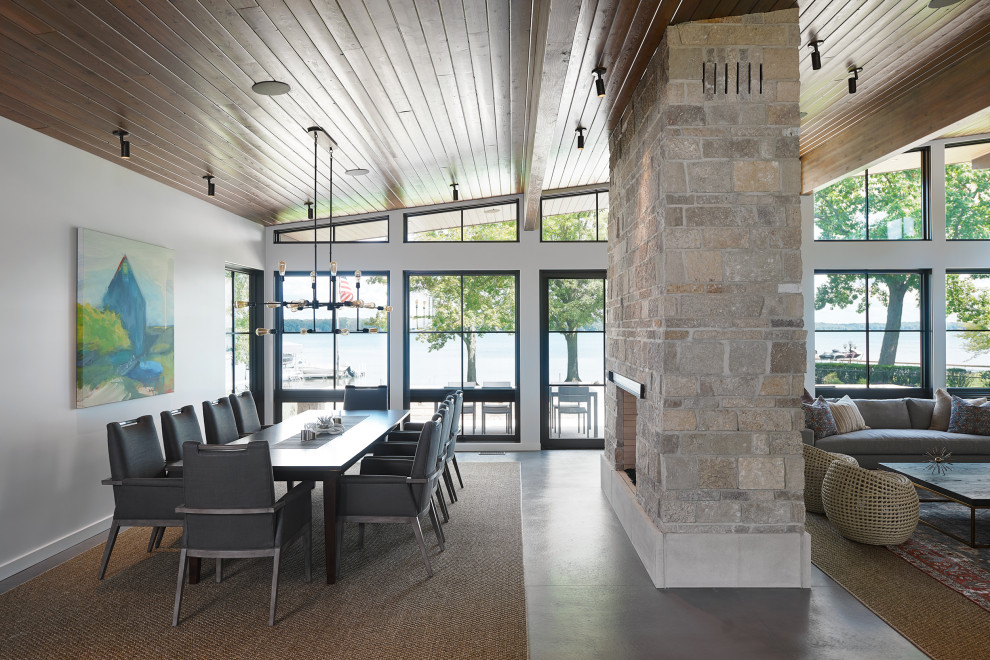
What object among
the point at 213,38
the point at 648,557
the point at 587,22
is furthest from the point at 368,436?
the point at 587,22

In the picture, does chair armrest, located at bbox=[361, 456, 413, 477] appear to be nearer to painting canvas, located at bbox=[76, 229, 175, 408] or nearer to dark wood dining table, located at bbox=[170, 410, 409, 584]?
dark wood dining table, located at bbox=[170, 410, 409, 584]

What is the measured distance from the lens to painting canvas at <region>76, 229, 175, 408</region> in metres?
4.65

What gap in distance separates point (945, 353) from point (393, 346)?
7138 millimetres

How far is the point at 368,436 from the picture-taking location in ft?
16.0

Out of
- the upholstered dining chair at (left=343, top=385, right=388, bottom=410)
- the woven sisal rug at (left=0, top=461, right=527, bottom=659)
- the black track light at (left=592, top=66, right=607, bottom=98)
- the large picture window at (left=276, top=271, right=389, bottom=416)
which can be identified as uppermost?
the black track light at (left=592, top=66, right=607, bottom=98)

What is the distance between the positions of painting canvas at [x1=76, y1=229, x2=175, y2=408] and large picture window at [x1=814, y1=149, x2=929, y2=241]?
7784 mm

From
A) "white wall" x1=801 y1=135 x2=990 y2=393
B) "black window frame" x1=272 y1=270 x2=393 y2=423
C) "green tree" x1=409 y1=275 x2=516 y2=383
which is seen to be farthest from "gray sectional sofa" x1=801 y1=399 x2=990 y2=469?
"black window frame" x1=272 y1=270 x2=393 y2=423

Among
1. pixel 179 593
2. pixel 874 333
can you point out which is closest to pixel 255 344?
pixel 179 593

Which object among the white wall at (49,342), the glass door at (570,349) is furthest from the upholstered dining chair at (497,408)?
the white wall at (49,342)

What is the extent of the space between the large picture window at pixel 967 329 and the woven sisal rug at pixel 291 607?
21.9ft

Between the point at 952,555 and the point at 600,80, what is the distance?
160 inches

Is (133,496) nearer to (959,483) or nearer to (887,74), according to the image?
(959,483)

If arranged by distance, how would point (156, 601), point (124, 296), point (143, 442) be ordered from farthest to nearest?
point (124, 296)
point (143, 442)
point (156, 601)

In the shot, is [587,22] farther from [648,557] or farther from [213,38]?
[648,557]
